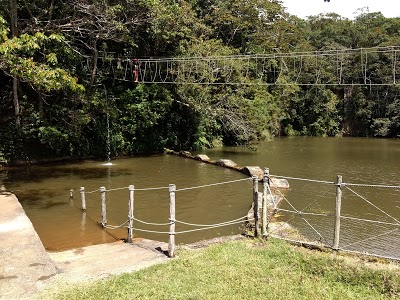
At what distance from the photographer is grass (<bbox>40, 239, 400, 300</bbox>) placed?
15.4 feet

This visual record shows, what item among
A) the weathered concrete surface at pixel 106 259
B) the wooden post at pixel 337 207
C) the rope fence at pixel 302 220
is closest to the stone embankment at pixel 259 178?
the rope fence at pixel 302 220

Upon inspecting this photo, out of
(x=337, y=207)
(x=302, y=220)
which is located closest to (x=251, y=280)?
(x=337, y=207)

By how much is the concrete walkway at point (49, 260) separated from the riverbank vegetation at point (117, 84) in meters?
5.35

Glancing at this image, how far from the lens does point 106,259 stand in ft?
20.5

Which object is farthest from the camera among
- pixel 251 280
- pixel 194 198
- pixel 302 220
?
pixel 194 198

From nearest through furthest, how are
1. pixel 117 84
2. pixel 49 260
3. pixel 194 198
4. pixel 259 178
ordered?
1. pixel 49 260
2. pixel 194 198
3. pixel 259 178
4. pixel 117 84

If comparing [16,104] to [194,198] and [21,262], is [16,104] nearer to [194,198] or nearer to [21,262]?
[194,198]

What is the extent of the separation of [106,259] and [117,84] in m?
16.9

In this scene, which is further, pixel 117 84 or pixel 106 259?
pixel 117 84

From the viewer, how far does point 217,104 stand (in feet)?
73.7

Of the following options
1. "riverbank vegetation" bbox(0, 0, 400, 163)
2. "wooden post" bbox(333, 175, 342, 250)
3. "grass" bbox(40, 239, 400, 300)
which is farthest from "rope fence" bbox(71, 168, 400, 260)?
"riverbank vegetation" bbox(0, 0, 400, 163)

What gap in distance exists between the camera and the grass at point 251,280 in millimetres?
4703

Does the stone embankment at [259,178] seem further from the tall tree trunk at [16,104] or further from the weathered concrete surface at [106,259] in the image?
the tall tree trunk at [16,104]

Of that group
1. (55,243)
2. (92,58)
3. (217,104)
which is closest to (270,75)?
(217,104)
